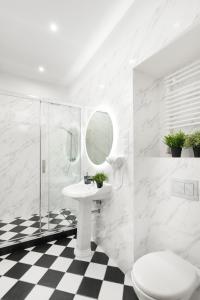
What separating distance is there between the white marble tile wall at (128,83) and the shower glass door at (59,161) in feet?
2.10

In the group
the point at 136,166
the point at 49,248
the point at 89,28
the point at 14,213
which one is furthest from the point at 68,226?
the point at 89,28

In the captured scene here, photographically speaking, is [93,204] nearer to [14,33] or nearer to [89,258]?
[89,258]

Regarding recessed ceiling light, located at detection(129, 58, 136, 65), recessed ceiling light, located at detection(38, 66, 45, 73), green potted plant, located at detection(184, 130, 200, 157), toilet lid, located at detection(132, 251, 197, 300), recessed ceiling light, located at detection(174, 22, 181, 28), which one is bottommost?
toilet lid, located at detection(132, 251, 197, 300)

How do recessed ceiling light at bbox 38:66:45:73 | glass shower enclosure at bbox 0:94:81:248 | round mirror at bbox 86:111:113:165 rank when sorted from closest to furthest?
round mirror at bbox 86:111:113:165
glass shower enclosure at bbox 0:94:81:248
recessed ceiling light at bbox 38:66:45:73

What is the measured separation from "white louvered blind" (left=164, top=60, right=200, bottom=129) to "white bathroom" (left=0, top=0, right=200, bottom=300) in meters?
0.01

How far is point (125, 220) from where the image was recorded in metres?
1.77

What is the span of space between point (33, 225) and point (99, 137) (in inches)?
66.0

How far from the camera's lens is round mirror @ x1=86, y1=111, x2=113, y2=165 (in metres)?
2.11

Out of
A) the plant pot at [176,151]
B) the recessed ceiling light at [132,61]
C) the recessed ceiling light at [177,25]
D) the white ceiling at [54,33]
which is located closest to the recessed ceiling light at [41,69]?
the white ceiling at [54,33]

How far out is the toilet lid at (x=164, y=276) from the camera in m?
0.98

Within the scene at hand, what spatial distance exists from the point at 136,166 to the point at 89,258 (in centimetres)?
122

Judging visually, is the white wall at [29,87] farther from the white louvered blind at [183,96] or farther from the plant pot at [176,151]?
the plant pot at [176,151]

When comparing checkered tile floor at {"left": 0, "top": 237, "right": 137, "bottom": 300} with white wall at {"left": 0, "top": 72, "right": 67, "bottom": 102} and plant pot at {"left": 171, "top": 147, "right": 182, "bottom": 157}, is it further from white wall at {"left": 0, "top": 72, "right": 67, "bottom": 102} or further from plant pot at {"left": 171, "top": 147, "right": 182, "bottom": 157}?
white wall at {"left": 0, "top": 72, "right": 67, "bottom": 102}

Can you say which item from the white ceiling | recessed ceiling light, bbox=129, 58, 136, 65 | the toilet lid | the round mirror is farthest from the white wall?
the toilet lid
